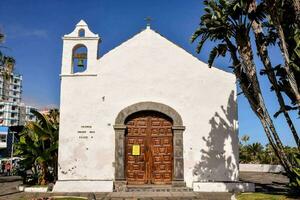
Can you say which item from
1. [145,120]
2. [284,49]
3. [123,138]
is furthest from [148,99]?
[284,49]

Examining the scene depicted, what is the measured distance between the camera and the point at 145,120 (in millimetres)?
15008

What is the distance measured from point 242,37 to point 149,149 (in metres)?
5.93

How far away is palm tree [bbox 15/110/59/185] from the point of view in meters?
15.5

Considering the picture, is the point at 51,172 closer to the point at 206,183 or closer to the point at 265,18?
the point at 206,183

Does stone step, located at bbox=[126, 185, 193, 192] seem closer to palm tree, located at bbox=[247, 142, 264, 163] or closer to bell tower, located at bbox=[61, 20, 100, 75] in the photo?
bell tower, located at bbox=[61, 20, 100, 75]

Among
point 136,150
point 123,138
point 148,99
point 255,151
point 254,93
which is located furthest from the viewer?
point 255,151

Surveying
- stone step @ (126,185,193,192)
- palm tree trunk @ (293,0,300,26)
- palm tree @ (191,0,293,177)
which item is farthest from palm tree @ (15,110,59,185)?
palm tree trunk @ (293,0,300,26)

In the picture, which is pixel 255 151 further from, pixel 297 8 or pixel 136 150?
pixel 297 8

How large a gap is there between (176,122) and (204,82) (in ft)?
6.94

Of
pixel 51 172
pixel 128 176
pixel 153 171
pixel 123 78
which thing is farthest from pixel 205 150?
pixel 51 172

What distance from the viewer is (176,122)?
581 inches

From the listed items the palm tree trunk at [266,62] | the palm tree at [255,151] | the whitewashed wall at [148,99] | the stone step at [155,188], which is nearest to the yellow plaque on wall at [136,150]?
the whitewashed wall at [148,99]

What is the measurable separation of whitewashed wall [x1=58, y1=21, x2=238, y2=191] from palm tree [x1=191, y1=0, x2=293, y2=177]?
2.76 metres

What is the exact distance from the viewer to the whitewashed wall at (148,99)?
14547mm
